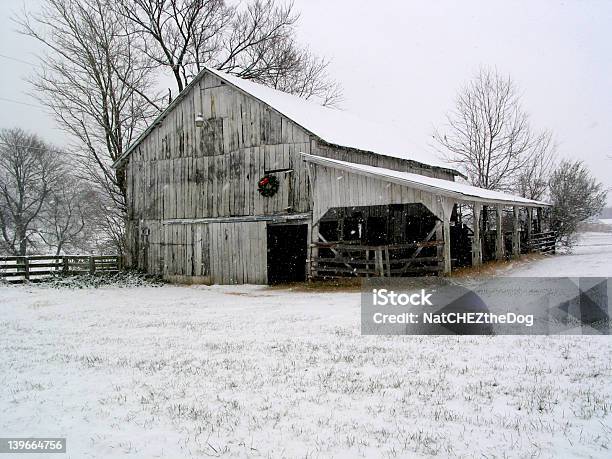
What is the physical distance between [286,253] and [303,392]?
15038 millimetres

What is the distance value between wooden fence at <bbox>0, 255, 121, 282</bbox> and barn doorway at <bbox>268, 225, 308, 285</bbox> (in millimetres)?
7050

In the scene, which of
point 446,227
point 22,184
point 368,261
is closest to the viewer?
point 446,227

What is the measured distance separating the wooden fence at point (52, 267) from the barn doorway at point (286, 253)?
7.05 meters

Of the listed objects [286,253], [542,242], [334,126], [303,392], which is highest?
[334,126]

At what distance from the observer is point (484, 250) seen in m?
21.5

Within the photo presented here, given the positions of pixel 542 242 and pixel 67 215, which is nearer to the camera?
pixel 542 242

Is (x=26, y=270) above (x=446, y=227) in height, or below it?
below

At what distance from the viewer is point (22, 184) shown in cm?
3575

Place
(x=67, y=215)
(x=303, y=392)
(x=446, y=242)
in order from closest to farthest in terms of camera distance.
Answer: (x=303, y=392) < (x=446, y=242) < (x=67, y=215)

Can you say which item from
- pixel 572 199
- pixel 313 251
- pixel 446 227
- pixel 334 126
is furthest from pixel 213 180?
pixel 572 199

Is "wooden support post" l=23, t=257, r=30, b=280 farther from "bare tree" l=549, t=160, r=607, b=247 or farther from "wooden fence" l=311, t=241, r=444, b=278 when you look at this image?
"bare tree" l=549, t=160, r=607, b=247

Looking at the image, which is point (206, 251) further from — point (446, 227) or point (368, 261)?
point (446, 227)

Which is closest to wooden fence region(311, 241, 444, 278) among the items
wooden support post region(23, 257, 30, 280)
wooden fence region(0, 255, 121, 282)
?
wooden fence region(0, 255, 121, 282)

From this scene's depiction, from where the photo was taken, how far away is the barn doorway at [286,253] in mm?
19469
